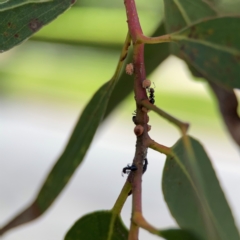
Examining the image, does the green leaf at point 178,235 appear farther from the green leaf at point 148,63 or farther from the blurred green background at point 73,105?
the blurred green background at point 73,105

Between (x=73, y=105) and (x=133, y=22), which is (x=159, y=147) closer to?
(x=133, y=22)

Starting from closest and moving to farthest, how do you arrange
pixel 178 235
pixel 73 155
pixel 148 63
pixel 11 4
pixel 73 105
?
1. pixel 178 235
2. pixel 11 4
3. pixel 73 155
4. pixel 148 63
5. pixel 73 105

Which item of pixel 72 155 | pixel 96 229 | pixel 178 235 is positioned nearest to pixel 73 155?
pixel 72 155

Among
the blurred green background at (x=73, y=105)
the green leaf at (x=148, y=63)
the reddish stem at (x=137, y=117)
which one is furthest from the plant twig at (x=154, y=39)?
the blurred green background at (x=73, y=105)

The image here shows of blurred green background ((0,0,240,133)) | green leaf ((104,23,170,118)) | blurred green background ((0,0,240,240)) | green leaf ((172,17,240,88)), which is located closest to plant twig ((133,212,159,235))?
green leaf ((172,17,240,88))

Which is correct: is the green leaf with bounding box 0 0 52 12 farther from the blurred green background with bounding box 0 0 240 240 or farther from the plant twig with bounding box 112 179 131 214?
the blurred green background with bounding box 0 0 240 240
